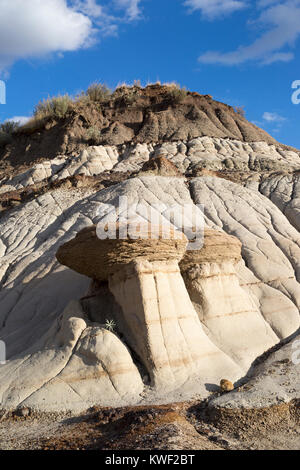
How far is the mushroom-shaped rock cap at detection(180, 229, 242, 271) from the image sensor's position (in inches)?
384

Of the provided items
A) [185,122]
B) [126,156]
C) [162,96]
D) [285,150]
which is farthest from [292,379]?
[162,96]

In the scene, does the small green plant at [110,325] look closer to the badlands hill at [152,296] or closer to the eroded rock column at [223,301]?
the badlands hill at [152,296]

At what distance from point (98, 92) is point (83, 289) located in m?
25.9

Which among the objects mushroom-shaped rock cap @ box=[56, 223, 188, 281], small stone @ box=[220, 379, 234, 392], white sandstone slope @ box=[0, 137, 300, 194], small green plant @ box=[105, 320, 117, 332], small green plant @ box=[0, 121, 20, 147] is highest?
small green plant @ box=[0, 121, 20, 147]

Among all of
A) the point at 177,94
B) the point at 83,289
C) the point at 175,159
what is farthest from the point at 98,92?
the point at 83,289

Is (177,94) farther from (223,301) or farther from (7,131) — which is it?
(223,301)

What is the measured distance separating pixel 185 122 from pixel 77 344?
2451 cm

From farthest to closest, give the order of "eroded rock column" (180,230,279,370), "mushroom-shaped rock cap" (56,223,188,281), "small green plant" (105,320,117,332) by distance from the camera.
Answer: "eroded rock column" (180,230,279,370) → "small green plant" (105,320,117,332) → "mushroom-shaped rock cap" (56,223,188,281)

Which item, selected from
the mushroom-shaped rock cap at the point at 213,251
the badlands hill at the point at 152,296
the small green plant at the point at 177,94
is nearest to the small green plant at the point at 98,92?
the small green plant at the point at 177,94

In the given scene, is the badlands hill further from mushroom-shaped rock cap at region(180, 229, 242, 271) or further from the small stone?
the small stone

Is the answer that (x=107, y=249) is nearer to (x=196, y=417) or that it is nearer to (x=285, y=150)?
(x=196, y=417)

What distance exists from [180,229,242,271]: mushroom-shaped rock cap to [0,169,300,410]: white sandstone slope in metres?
0.39

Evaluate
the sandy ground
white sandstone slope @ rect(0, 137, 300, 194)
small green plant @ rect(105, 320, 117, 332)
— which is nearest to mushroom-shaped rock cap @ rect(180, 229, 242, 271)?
small green plant @ rect(105, 320, 117, 332)

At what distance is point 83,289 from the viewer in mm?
11297
